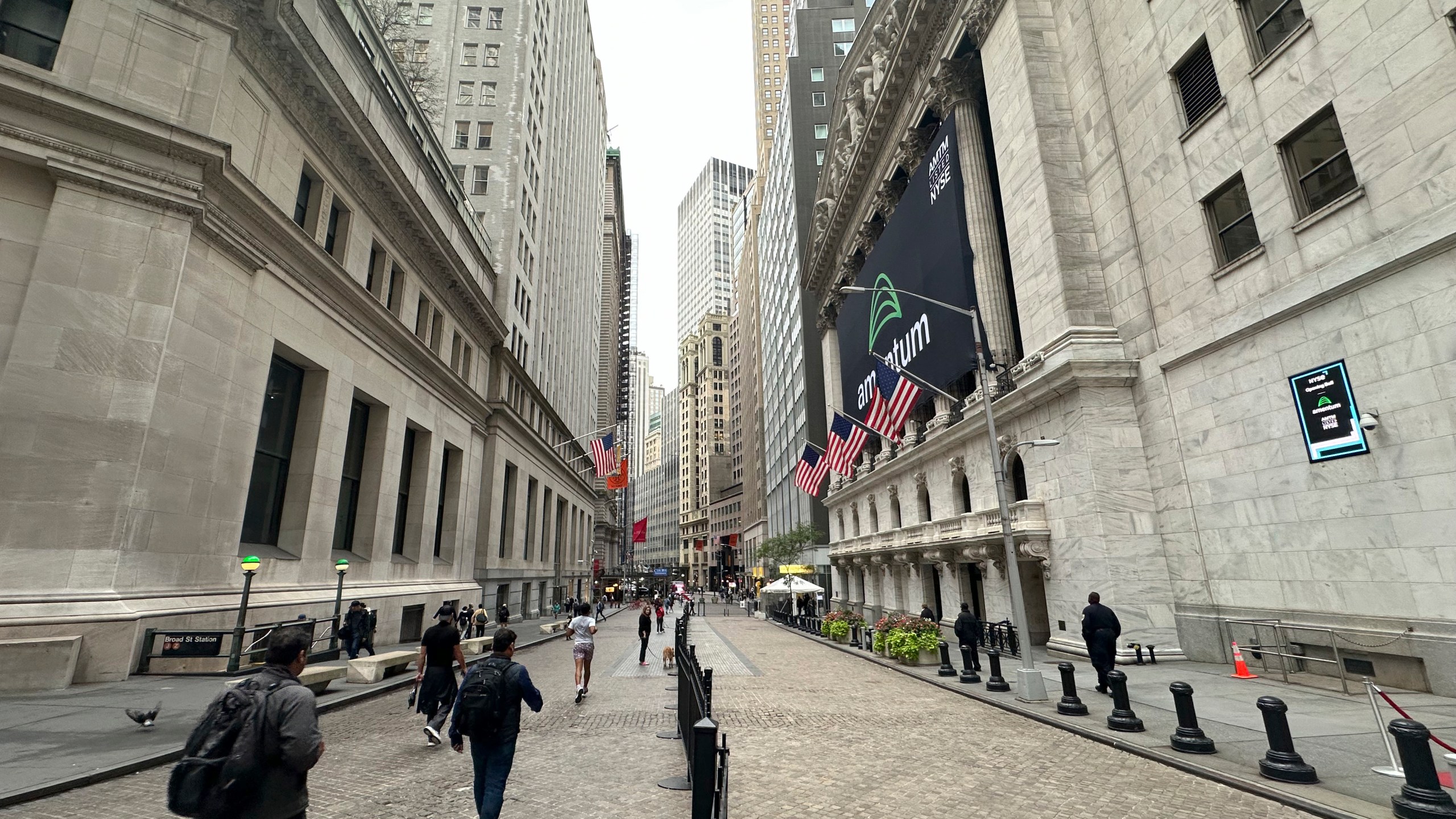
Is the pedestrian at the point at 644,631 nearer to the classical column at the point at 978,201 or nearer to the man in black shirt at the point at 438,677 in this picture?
the man in black shirt at the point at 438,677

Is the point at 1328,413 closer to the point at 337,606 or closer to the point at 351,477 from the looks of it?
the point at 337,606

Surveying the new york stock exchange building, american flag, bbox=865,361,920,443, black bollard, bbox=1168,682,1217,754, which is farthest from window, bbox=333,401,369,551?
black bollard, bbox=1168,682,1217,754

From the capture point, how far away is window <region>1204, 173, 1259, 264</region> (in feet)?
56.4

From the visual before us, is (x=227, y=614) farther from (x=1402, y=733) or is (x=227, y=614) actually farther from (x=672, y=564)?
(x=672, y=564)

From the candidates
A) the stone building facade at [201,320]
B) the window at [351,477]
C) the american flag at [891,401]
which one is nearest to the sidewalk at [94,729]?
the stone building facade at [201,320]

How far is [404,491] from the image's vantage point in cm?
2986

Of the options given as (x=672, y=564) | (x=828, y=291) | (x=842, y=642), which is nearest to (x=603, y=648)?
(x=842, y=642)

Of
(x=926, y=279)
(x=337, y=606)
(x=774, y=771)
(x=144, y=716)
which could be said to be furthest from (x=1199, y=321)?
(x=337, y=606)

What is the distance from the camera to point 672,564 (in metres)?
183

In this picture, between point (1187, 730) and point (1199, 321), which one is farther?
point (1199, 321)

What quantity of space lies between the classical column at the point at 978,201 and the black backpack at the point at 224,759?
26.7 metres

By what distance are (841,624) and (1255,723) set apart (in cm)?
1872

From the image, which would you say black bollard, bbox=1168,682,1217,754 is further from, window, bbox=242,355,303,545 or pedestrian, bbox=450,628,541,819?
window, bbox=242,355,303,545

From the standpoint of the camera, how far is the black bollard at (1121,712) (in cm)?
1032
